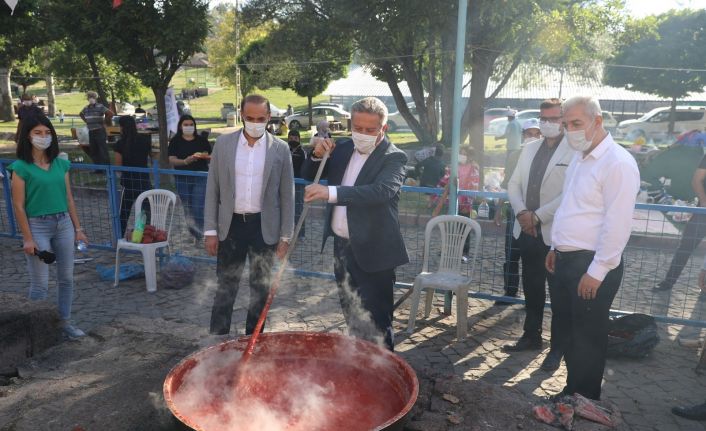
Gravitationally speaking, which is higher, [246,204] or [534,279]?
[246,204]

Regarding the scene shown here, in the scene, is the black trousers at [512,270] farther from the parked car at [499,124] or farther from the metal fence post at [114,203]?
the parked car at [499,124]

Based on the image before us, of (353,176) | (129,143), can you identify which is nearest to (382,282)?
(353,176)

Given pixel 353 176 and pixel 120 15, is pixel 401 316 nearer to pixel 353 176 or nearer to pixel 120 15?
pixel 353 176

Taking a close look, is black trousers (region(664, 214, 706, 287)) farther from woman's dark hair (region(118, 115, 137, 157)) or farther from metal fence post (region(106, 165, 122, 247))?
woman's dark hair (region(118, 115, 137, 157))

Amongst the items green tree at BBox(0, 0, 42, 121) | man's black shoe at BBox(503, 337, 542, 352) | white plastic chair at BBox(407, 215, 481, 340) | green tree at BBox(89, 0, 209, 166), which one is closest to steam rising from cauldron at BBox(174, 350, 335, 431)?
white plastic chair at BBox(407, 215, 481, 340)

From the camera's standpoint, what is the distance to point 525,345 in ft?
16.7

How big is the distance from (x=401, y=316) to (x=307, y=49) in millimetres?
13557

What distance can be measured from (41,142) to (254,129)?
1.74 m

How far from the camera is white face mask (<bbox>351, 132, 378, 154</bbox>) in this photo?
3624 mm

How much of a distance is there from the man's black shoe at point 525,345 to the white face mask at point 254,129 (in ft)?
9.36

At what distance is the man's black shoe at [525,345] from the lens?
506 cm

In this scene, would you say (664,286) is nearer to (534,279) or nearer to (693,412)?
(534,279)

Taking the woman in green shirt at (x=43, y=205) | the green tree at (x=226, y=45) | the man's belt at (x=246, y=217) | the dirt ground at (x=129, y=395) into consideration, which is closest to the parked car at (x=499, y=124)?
the green tree at (x=226, y=45)

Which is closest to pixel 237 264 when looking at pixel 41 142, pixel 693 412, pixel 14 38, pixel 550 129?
pixel 41 142
